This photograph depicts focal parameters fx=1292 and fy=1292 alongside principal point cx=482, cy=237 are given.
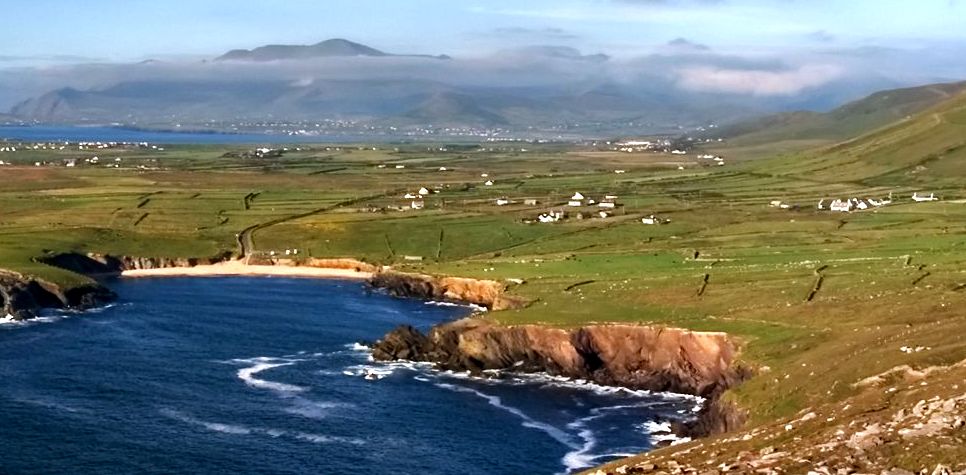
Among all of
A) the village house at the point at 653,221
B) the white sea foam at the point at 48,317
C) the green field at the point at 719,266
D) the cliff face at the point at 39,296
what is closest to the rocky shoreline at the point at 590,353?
the green field at the point at 719,266

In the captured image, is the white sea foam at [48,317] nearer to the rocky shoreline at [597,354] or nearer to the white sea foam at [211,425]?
the rocky shoreline at [597,354]

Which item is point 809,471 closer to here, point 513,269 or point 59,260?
point 513,269

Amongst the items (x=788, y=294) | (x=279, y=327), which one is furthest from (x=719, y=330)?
(x=279, y=327)

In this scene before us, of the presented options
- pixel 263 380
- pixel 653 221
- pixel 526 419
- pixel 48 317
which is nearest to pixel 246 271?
pixel 48 317

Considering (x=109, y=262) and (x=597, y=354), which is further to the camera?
(x=109, y=262)

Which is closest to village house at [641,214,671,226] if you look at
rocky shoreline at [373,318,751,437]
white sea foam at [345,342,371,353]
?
rocky shoreline at [373,318,751,437]

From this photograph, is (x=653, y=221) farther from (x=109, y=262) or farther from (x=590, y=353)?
(x=590, y=353)
